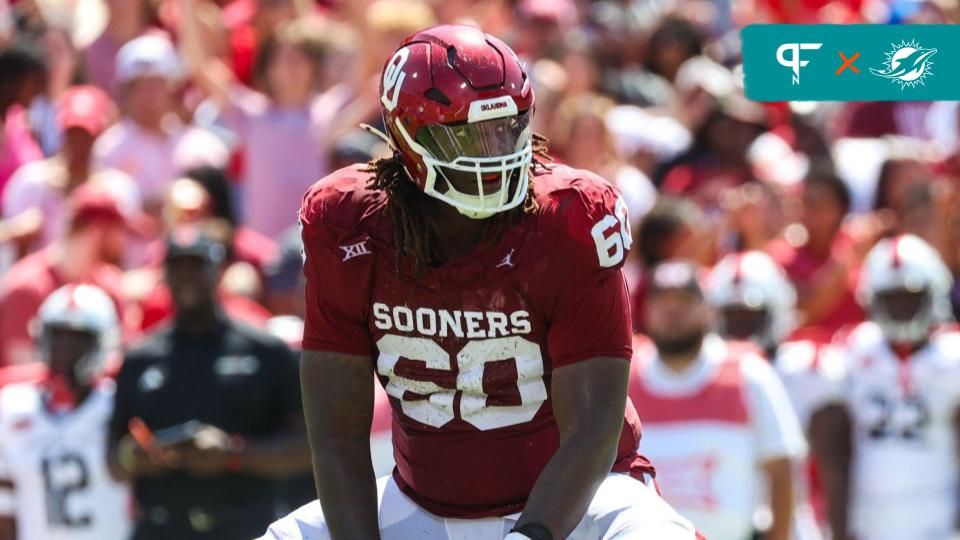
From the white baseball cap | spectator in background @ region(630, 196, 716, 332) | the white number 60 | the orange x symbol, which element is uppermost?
the orange x symbol

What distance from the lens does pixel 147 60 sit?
10.9 m

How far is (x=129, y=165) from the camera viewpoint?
10.7 m

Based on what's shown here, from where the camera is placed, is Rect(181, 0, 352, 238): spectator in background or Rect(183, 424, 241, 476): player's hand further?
Rect(181, 0, 352, 238): spectator in background

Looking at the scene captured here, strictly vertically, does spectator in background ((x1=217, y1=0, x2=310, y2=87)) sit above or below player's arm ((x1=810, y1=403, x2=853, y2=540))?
above

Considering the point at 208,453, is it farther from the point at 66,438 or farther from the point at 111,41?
the point at 111,41

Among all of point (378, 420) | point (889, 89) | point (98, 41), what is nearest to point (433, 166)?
point (889, 89)

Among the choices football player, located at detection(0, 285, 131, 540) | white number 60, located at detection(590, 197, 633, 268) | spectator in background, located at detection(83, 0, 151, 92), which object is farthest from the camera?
spectator in background, located at detection(83, 0, 151, 92)

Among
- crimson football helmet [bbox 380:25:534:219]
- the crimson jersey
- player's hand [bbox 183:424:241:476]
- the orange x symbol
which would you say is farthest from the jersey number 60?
player's hand [bbox 183:424:241:476]

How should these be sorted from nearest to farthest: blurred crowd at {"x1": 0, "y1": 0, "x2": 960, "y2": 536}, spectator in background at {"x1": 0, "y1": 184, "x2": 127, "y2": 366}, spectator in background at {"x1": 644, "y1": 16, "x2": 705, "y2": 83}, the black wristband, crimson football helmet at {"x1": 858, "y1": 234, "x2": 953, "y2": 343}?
the black wristband < crimson football helmet at {"x1": 858, "y1": 234, "x2": 953, "y2": 343} < spectator in background at {"x1": 0, "y1": 184, "x2": 127, "y2": 366} < blurred crowd at {"x1": 0, "y1": 0, "x2": 960, "y2": 536} < spectator in background at {"x1": 644, "y1": 16, "x2": 705, "y2": 83}

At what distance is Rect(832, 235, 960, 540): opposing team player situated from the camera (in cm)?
950

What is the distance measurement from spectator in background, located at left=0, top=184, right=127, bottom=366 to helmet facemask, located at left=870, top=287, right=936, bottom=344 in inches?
143

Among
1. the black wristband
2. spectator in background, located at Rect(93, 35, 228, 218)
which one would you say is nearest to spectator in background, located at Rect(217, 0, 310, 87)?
spectator in background, located at Rect(93, 35, 228, 218)

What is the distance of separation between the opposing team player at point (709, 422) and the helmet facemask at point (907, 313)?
1039 millimetres

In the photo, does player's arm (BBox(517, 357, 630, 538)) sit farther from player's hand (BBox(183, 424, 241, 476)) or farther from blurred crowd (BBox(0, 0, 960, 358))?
blurred crowd (BBox(0, 0, 960, 358))
